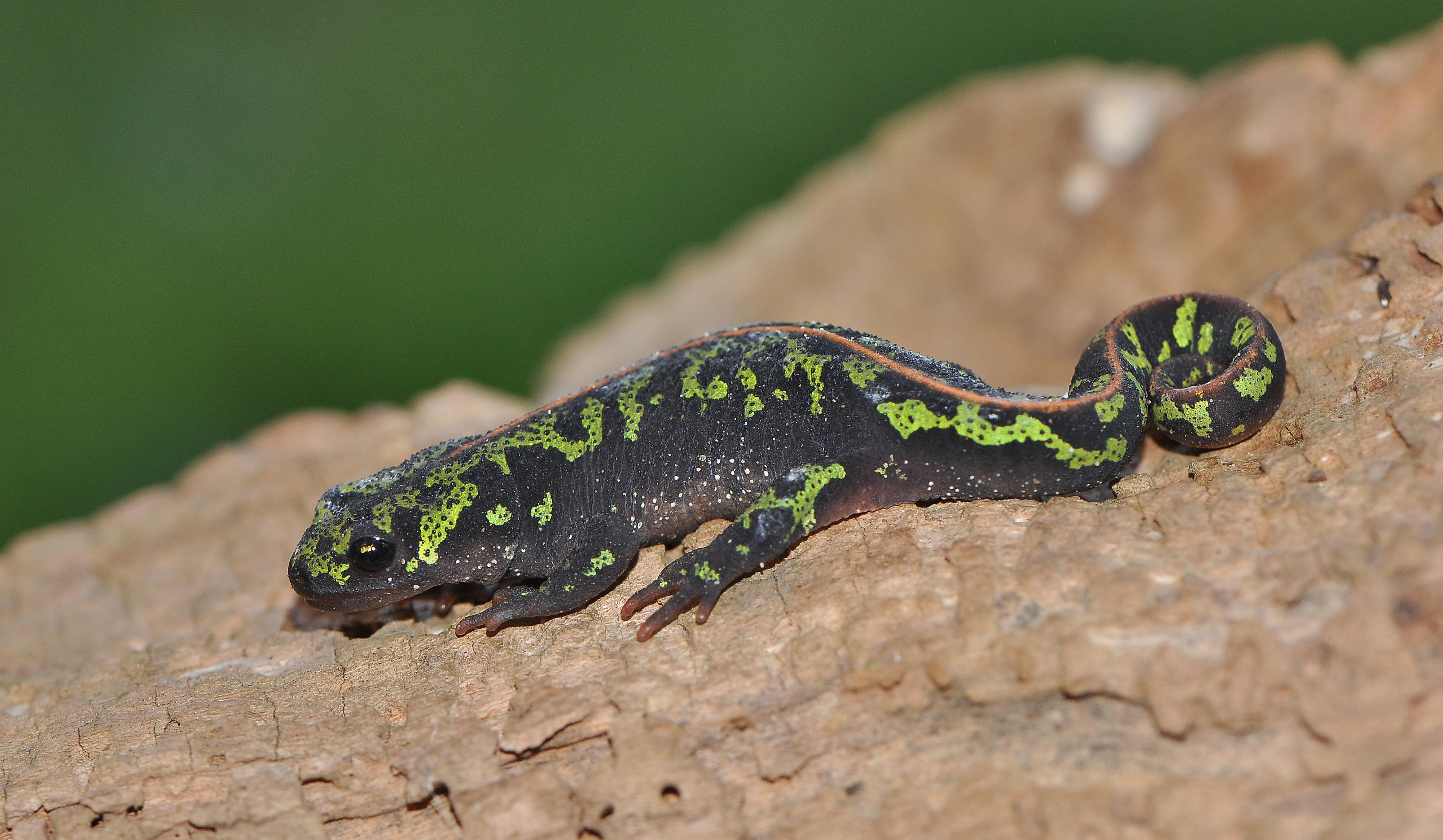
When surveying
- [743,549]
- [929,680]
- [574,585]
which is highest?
[574,585]

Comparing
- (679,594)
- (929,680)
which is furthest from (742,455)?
(929,680)

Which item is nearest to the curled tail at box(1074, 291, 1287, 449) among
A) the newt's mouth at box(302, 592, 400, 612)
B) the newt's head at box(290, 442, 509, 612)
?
the newt's head at box(290, 442, 509, 612)

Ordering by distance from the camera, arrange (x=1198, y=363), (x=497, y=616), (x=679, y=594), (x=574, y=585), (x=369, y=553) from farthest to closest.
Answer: (x=1198, y=363)
(x=369, y=553)
(x=574, y=585)
(x=497, y=616)
(x=679, y=594)

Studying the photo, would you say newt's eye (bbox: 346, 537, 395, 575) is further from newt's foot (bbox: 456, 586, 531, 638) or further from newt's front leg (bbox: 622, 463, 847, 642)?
newt's front leg (bbox: 622, 463, 847, 642)

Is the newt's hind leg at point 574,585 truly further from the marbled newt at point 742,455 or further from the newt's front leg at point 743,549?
the newt's front leg at point 743,549

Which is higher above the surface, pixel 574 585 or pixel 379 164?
pixel 379 164

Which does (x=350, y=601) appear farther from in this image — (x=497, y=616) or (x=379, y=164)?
(x=379, y=164)

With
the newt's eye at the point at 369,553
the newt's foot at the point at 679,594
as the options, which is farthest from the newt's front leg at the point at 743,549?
the newt's eye at the point at 369,553
